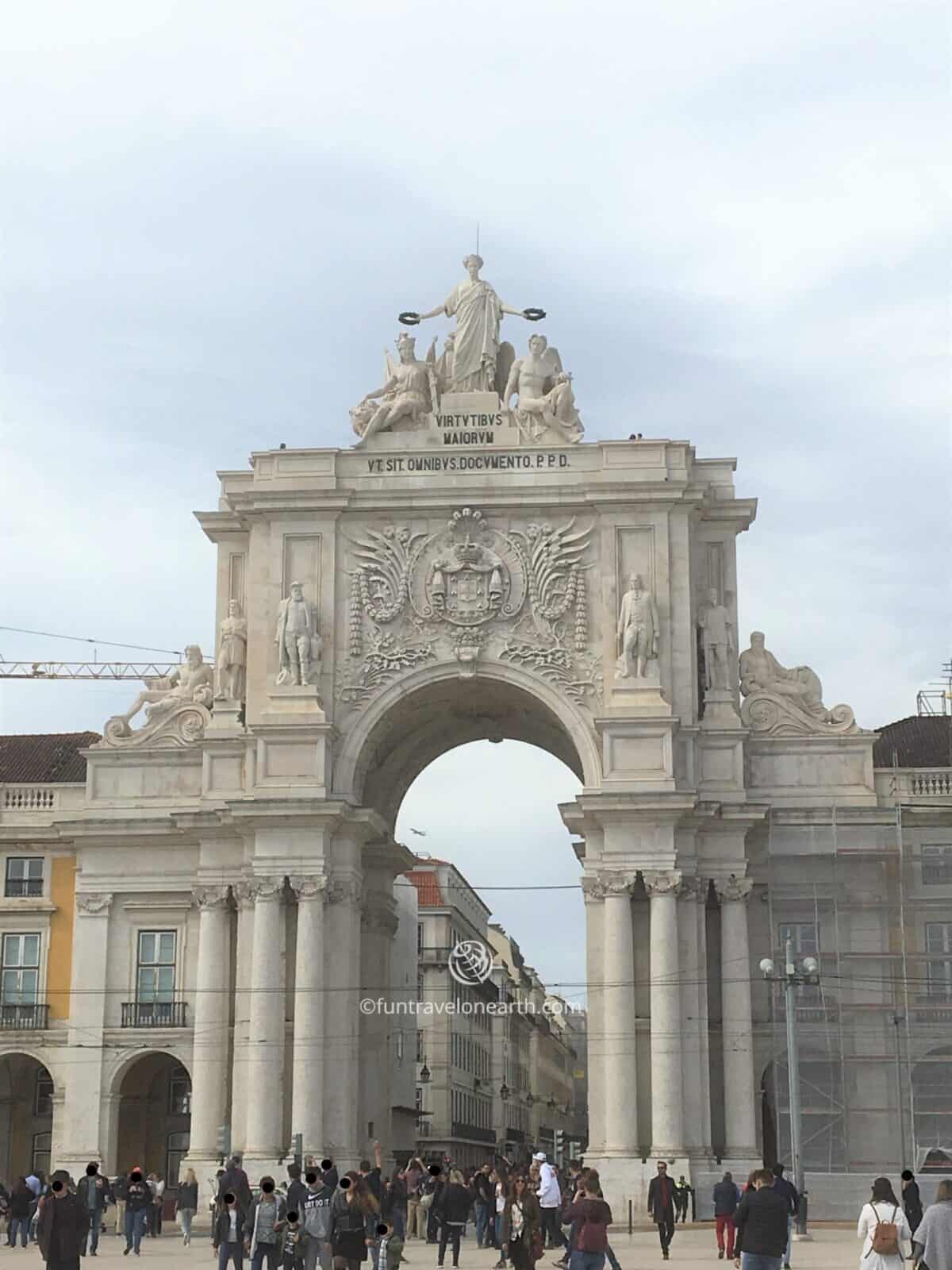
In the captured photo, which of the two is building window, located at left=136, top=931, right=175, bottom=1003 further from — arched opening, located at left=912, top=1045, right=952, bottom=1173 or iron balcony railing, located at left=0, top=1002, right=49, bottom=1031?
arched opening, located at left=912, top=1045, right=952, bottom=1173

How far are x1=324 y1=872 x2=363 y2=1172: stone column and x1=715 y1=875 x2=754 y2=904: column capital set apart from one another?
8.76m

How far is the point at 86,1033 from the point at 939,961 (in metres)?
20.7

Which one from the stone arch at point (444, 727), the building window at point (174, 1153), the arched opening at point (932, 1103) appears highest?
the stone arch at point (444, 727)

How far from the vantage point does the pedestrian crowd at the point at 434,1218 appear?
20609 mm

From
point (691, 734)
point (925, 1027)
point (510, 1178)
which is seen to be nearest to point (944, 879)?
point (925, 1027)

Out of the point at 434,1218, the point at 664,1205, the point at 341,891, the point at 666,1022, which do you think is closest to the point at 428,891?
the point at 341,891

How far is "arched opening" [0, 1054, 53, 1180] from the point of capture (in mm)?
54625

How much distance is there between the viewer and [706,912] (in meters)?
49.0

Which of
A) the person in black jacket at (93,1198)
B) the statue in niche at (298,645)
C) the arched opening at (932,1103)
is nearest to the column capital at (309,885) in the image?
the statue in niche at (298,645)

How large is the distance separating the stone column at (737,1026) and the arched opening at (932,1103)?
12.2ft

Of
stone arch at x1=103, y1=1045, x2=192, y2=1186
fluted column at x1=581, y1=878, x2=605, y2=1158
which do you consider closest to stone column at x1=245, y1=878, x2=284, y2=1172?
stone arch at x1=103, y1=1045, x2=192, y2=1186

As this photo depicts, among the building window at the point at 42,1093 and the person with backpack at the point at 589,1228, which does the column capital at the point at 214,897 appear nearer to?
the building window at the point at 42,1093

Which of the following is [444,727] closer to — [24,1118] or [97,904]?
[97,904]

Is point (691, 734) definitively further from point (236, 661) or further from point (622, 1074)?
point (236, 661)
